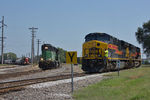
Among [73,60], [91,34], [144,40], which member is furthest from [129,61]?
[144,40]

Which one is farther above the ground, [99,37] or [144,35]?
[144,35]

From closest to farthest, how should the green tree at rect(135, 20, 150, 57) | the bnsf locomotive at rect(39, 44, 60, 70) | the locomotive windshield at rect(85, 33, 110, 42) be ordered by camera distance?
the locomotive windshield at rect(85, 33, 110, 42), the bnsf locomotive at rect(39, 44, 60, 70), the green tree at rect(135, 20, 150, 57)

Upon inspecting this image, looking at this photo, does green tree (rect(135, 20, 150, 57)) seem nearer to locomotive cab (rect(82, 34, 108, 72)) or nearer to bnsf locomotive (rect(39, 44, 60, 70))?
bnsf locomotive (rect(39, 44, 60, 70))

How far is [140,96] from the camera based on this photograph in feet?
26.4

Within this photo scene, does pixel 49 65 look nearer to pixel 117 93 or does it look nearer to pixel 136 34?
pixel 117 93

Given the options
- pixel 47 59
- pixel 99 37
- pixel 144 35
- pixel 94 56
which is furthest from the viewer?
pixel 144 35

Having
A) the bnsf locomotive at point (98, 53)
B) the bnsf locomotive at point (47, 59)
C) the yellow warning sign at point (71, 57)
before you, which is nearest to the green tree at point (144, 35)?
the bnsf locomotive at point (47, 59)

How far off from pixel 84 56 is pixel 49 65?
1127 cm

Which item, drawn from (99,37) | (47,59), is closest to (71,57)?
(99,37)

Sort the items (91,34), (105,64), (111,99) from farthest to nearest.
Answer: (91,34) → (105,64) → (111,99)

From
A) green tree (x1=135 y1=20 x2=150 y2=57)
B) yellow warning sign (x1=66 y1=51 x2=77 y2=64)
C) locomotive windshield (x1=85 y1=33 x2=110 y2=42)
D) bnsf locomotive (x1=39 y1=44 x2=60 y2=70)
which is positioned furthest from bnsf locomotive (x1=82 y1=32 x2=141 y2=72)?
green tree (x1=135 y1=20 x2=150 y2=57)

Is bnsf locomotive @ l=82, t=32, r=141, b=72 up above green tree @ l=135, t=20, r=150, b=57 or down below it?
below

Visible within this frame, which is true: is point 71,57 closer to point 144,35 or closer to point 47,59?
point 47,59

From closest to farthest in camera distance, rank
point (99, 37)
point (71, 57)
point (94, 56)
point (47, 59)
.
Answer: point (71, 57) → point (94, 56) → point (99, 37) → point (47, 59)
